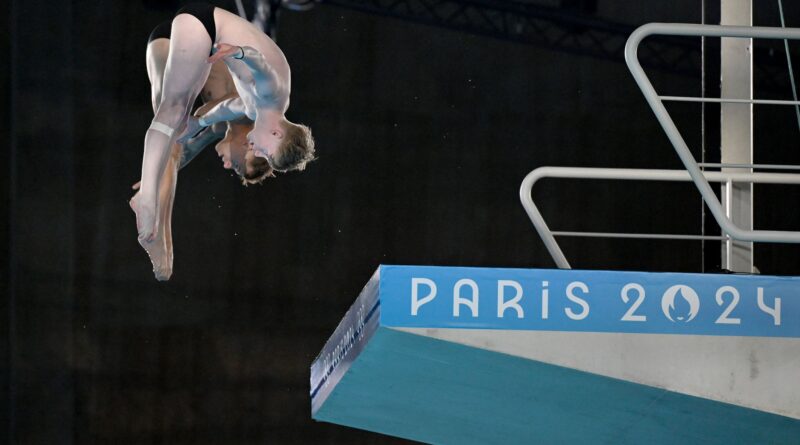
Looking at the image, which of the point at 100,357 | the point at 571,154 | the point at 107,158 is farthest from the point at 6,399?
the point at 571,154

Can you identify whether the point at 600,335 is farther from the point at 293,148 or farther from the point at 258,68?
the point at 258,68

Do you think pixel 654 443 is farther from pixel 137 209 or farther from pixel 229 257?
pixel 229 257

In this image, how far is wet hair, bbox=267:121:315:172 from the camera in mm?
3773

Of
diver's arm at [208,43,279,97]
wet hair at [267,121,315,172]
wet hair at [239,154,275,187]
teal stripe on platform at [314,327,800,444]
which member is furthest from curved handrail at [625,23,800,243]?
wet hair at [239,154,275,187]

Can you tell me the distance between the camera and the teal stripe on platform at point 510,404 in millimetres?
2381

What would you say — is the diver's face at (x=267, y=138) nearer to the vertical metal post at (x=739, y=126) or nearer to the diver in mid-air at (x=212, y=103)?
the diver in mid-air at (x=212, y=103)

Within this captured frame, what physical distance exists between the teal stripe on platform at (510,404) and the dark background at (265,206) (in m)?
3.08

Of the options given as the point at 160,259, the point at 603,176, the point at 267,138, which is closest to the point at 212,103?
the point at 267,138

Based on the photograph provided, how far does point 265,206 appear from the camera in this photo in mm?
6352

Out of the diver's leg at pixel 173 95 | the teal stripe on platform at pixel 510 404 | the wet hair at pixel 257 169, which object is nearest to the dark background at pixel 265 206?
the wet hair at pixel 257 169

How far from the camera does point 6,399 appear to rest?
618cm

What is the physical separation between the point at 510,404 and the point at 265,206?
3.76m

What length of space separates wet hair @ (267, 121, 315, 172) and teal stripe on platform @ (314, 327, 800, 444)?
0.93 m

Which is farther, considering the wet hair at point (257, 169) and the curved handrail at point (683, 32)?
the wet hair at point (257, 169)
